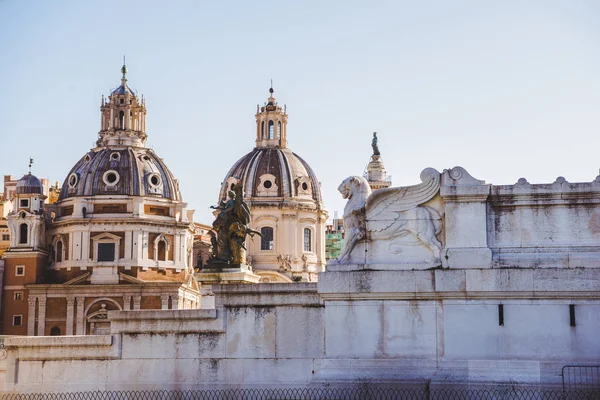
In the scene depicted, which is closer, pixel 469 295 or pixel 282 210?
pixel 469 295

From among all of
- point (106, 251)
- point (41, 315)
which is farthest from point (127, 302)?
point (41, 315)

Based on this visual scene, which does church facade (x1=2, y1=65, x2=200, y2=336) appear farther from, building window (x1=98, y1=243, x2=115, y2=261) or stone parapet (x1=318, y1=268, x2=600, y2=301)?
stone parapet (x1=318, y1=268, x2=600, y2=301)

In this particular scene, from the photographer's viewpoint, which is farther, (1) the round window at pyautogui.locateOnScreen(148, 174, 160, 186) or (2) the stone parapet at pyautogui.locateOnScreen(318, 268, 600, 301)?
(1) the round window at pyautogui.locateOnScreen(148, 174, 160, 186)

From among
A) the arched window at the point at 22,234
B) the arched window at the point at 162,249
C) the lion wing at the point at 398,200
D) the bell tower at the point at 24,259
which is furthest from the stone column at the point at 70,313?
the lion wing at the point at 398,200

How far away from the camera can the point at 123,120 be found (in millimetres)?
111812

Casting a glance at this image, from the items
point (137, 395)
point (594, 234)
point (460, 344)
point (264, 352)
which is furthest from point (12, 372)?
point (594, 234)

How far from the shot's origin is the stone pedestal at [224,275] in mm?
27359

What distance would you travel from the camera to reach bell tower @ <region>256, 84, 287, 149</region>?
117688mm

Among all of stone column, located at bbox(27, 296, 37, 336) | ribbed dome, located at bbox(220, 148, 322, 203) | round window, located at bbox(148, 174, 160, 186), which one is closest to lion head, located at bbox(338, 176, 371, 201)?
stone column, located at bbox(27, 296, 37, 336)

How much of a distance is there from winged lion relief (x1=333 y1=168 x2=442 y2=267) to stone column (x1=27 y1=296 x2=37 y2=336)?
280ft

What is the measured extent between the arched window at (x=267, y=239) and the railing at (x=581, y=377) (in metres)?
91.2

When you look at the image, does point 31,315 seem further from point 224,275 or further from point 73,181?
point 224,275

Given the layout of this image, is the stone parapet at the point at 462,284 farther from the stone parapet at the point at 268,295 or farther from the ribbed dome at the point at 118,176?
the ribbed dome at the point at 118,176

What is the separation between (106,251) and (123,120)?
15564 millimetres
